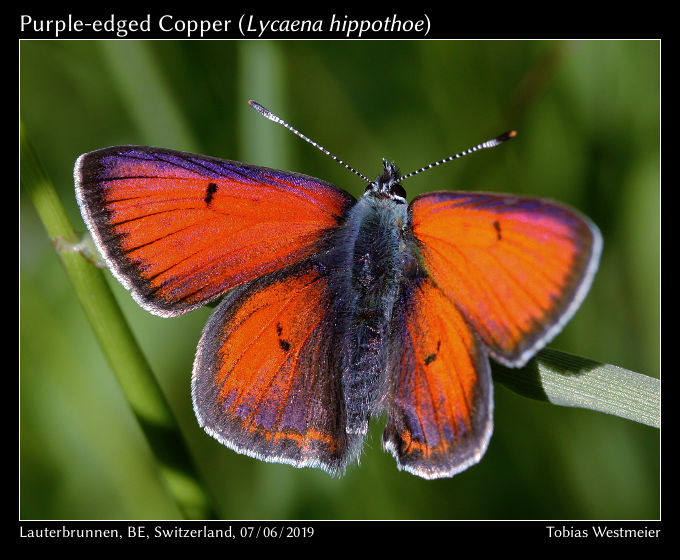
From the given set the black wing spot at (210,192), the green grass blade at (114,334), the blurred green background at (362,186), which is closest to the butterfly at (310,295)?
the black wing spot at (210,192)

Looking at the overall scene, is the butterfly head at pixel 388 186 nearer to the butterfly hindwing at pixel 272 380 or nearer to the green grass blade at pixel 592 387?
the butterfly hindwing at pixel 272 380

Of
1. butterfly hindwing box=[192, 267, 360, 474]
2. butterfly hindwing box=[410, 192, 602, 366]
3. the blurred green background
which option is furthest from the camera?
the blurred green background

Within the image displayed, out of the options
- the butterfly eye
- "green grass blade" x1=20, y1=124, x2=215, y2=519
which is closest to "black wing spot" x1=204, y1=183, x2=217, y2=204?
"green grass blade" x1=20, y1=124, x2=215, y2=519

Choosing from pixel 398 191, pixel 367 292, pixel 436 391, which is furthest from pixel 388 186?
pixel 436 391

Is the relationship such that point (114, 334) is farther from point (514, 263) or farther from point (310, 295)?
point (514, 263)

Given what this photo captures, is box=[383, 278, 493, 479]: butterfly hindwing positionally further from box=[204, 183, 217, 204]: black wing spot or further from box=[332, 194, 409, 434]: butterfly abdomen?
box=[204, 183, 217, 204]: black wing spot

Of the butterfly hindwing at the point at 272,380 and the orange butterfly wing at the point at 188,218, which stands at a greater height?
the orange butterfly wing at the point at 188,218
